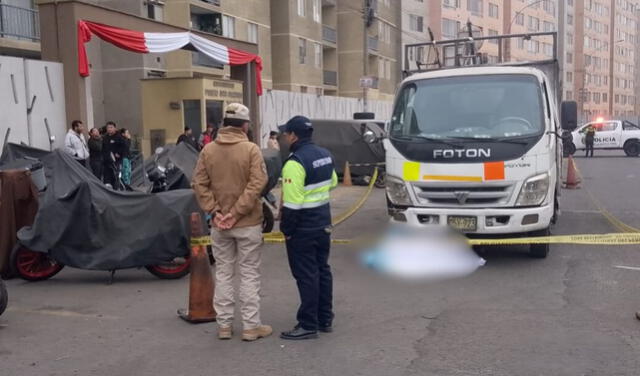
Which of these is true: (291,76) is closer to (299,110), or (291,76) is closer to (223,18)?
(223,18)

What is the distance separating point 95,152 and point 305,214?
35.4ft

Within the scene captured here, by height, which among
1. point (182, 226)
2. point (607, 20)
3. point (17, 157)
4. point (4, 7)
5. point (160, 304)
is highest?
point (607, 20)

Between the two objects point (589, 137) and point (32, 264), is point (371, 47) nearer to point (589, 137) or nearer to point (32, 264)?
point (589, 137)

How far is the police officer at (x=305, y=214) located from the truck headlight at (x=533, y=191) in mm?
3349

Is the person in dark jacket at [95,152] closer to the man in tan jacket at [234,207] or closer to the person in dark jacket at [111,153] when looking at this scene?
the person in dark jacket at [111,153]

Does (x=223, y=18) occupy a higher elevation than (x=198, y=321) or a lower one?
higher

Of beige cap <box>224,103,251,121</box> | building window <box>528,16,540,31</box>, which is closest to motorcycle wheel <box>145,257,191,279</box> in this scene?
beige cap <box>224,103,251,121</box>

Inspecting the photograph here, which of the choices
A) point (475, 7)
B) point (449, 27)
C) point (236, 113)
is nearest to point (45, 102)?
point (236, 113)

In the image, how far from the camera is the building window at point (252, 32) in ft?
125

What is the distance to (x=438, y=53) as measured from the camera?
12.4m

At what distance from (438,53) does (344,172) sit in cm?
814

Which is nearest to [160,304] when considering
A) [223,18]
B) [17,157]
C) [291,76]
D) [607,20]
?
[17,157]

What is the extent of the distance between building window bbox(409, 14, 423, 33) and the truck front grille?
179ft

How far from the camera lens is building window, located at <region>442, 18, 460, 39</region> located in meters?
68.2
